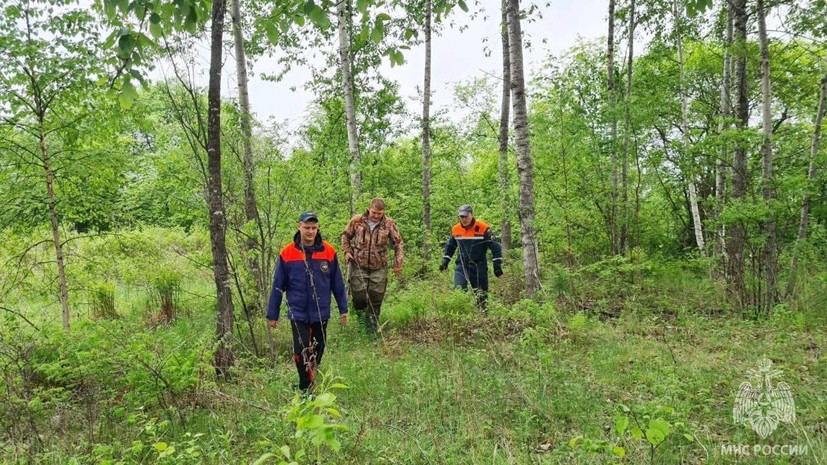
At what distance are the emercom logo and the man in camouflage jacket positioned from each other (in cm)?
431

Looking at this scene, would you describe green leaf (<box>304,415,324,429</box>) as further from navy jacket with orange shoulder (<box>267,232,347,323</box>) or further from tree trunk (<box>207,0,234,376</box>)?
tree trunk (<box>207,0,234,376</box>)

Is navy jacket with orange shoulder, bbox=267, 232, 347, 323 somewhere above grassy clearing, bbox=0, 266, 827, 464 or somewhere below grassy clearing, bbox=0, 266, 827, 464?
above

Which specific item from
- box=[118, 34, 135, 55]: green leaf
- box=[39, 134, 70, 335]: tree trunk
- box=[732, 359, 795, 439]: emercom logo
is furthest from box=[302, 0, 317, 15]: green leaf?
box=[39, 134, 70, 335]: tree trunk

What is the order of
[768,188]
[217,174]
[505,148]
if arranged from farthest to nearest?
1. [505,148]
2. [768,188]
3. [217,174]

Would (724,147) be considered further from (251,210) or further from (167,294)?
(167,294)

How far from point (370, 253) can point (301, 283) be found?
203 cm

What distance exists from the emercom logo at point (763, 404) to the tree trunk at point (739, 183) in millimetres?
3345

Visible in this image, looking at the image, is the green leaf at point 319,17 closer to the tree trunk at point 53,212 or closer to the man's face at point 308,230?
the man's face at point 308,230

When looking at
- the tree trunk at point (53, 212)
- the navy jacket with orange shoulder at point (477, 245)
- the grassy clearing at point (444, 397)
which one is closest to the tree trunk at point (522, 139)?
the navy jacket with orange shoulder at point (477, 245)

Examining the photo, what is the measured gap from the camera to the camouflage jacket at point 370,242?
6.89 meters

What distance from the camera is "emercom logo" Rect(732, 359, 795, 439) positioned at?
3399 millimetres

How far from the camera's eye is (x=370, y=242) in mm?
6879

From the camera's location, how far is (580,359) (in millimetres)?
5098

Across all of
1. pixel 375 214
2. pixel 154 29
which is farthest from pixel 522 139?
pixel 154 29
